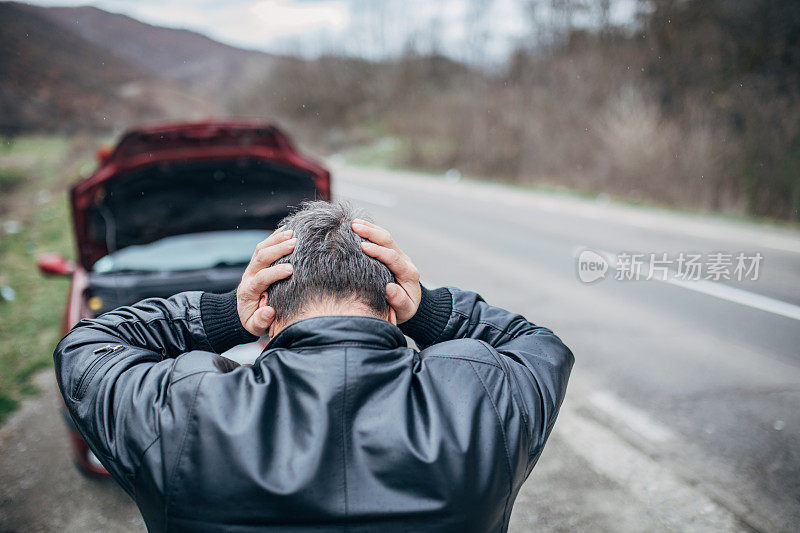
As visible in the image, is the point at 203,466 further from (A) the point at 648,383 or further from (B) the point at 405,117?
(B) the point at 405,117

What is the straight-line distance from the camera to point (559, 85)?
Result: 51.9ft

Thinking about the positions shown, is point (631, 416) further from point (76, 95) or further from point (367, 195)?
point (76, 95)

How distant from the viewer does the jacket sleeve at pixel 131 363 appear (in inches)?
37.1

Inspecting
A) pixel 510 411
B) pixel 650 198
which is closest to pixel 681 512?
pixel 510 411

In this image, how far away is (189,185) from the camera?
3.21 meters

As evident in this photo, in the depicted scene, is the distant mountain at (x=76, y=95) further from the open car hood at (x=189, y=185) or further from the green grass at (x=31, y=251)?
the open car hood at (x=189, y=185)

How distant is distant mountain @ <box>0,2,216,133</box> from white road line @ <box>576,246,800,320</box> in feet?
20.1

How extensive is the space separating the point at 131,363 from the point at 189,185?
2.41 meters

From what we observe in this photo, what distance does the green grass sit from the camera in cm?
427

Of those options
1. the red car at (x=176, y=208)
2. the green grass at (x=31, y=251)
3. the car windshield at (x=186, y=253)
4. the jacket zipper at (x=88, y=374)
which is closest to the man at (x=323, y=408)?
the jacket zipper at (x=88, y=374)

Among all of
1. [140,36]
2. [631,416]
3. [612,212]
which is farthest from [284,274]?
[612,212]

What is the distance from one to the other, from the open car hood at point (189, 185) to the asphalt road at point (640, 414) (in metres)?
1.31

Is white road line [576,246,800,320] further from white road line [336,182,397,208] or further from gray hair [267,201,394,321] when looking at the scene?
white road line [336,182,397,208]

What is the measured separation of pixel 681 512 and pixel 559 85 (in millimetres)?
15357
